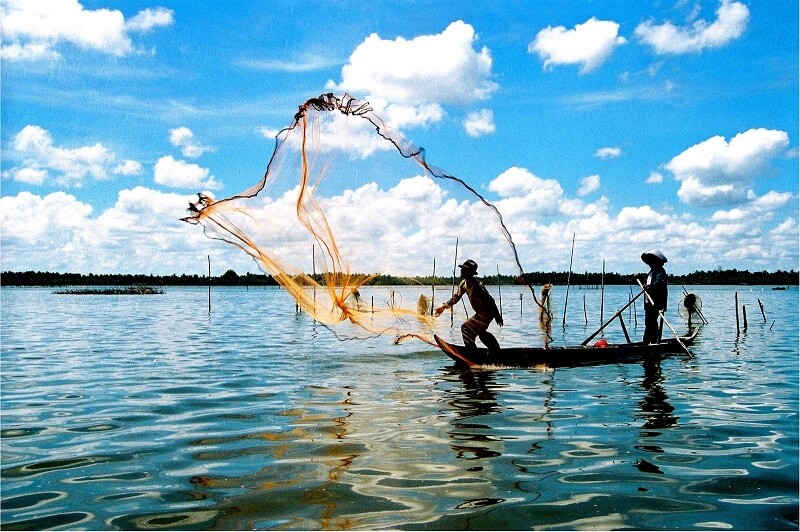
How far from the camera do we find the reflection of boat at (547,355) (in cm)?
1241

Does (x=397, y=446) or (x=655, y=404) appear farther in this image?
(x=655, y=404)

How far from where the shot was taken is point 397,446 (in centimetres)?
679

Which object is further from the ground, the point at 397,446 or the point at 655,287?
the point at 655,287

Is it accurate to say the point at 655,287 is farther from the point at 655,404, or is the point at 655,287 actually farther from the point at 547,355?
the point at 655,404

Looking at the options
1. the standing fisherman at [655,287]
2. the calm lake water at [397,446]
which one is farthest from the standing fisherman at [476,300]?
the standing fisherman at [655,287]

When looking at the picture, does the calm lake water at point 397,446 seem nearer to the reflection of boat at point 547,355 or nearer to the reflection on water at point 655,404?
the reflection on water at point 655,404

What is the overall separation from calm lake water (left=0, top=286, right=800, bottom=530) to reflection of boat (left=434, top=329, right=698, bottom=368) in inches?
11.6

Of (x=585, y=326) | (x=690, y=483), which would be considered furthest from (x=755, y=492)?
(x=585, y=326)

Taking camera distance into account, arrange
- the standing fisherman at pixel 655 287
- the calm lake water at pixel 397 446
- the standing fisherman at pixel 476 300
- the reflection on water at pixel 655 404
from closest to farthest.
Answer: the calm lake water at pixel 397 446, the reflection on water at pixel 655 404, the standing fisherman at pixel 476 300, the standing fisherman at pixel 655 287

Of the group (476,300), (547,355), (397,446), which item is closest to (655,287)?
(547,355)

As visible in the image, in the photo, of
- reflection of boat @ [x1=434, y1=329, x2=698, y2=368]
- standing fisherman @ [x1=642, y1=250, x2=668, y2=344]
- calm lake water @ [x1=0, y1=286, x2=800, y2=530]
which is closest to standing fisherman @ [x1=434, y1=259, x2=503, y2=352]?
reflection of boat @ [x1=434, y1=329, x2=698, y2=368]

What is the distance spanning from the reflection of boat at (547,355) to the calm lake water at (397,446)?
293mm

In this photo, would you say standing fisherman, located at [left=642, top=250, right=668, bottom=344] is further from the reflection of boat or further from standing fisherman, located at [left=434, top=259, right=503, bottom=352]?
standing fisherman, located at [left=434, top=259, right=503, bottom=352]

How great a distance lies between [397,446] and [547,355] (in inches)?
266
